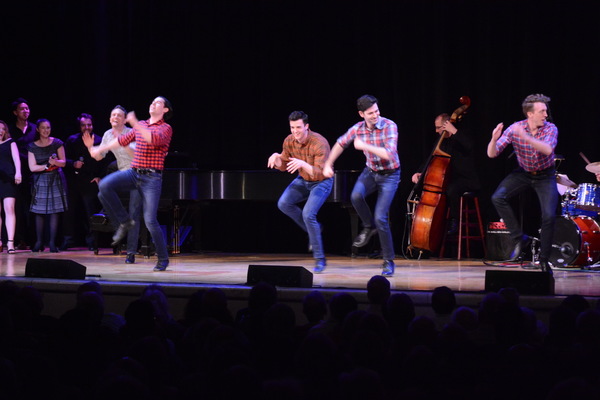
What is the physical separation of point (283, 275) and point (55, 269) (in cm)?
213

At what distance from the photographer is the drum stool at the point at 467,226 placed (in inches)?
394

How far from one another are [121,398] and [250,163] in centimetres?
901

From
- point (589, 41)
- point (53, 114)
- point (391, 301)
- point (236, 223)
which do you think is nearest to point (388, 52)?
point (589, 41)

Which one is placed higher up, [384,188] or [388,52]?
[388,52]

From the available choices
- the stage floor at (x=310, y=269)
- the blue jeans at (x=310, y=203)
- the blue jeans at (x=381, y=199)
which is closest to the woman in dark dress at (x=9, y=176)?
the stage floor at (x=310, y=269)

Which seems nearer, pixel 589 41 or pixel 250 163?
pixel 589 41

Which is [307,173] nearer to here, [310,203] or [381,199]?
[310,203]

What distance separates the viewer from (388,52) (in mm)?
10508

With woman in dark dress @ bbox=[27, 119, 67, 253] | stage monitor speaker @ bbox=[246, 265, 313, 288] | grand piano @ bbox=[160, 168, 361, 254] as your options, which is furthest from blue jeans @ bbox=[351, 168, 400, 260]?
woman in dark dress @ bbox=[27, 119, 67, 253]

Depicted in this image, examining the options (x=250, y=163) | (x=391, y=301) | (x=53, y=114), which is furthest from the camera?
(x=53, y=114)

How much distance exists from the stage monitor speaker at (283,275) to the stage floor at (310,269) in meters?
0.21

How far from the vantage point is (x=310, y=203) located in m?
7.83

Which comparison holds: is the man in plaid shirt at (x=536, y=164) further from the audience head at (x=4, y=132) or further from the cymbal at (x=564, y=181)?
the audience head at (x=4, y=132)

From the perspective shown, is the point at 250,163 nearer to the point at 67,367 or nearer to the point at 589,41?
the point at 589,41
